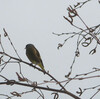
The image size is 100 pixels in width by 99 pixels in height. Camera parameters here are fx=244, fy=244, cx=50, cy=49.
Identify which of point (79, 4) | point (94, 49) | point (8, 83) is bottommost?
point (8, 83)

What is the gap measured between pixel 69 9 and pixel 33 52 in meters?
4.68

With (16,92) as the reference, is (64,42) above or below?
above

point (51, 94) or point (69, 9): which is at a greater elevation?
point (69, 9)

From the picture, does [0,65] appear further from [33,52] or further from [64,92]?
[33,52]

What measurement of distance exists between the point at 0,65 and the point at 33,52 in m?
4.52

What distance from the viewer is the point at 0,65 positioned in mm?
2381

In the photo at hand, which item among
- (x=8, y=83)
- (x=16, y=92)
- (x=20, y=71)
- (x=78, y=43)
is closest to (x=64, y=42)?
(x=78, y=43)

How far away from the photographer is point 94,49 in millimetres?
2469

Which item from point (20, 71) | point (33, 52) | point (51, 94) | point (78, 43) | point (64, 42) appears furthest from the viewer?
point (33, 52)

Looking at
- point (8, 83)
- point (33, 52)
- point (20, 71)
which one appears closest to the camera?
point (8, 83)

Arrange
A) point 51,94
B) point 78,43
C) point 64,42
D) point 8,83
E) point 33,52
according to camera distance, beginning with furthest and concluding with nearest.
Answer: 1. point 33,52
2. point 64,42
3. point 78,43
4. point 51,94
5. point 8,83

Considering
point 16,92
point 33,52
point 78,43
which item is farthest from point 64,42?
point 33,52

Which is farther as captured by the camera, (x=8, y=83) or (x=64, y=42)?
(x=64, y=42)

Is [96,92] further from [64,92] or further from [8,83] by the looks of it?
[8,83]
